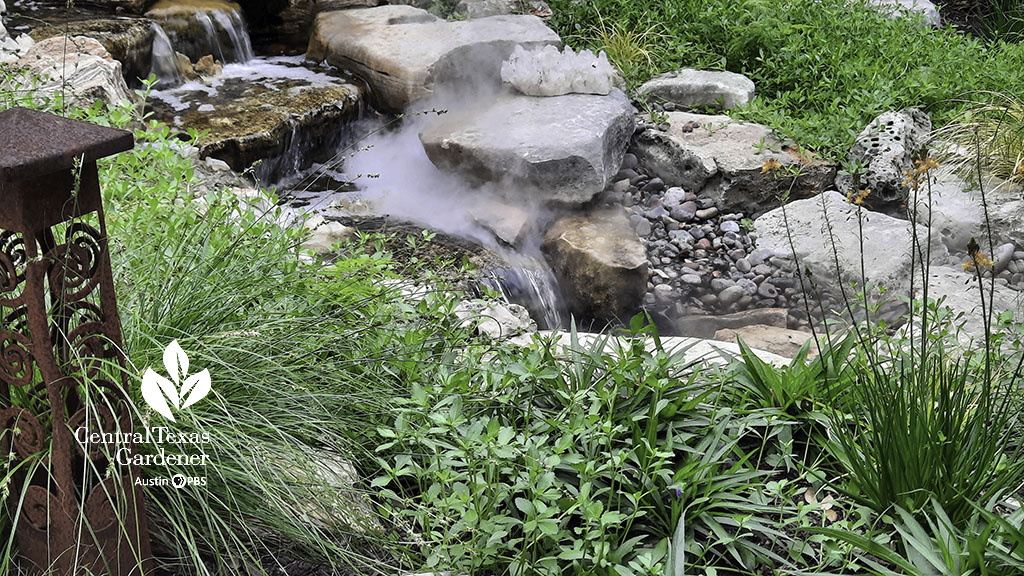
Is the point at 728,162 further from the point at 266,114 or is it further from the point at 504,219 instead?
the point at 266,114

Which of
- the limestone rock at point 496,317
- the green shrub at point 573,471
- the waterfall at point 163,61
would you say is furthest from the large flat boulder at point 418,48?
the green shrub at point 573,471

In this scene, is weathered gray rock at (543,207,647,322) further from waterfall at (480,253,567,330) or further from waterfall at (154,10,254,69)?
waterfall at (154,10,254,69)

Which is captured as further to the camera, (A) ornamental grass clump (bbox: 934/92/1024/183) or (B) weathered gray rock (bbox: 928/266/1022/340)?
(A) ornamental grass clump (bbox: 934/92/1024/183)

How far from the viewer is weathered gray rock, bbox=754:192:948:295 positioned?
4926 mm

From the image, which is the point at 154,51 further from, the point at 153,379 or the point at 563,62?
the point at 153,379

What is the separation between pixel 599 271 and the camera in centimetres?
518

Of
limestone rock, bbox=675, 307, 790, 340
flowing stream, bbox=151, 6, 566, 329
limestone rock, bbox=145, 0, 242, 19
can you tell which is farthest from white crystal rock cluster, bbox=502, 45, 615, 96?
limestone rock, bbox=145, 0, 242, 19

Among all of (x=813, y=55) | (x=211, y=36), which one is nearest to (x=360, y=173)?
(x=211, y=36)

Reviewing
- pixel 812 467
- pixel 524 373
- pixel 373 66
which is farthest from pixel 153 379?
pixel 373 66

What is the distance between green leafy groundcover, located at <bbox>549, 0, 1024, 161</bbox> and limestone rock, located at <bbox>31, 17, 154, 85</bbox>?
11.3ft

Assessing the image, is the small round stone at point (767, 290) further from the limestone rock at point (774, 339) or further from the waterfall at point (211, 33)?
the waterfall at point (211, 33)

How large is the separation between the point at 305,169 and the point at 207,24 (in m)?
2.00

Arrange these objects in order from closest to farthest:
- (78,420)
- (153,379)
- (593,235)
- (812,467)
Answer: (78,420) < (153,379) < (812,467) < (593,235)

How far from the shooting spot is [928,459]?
7.00ft
